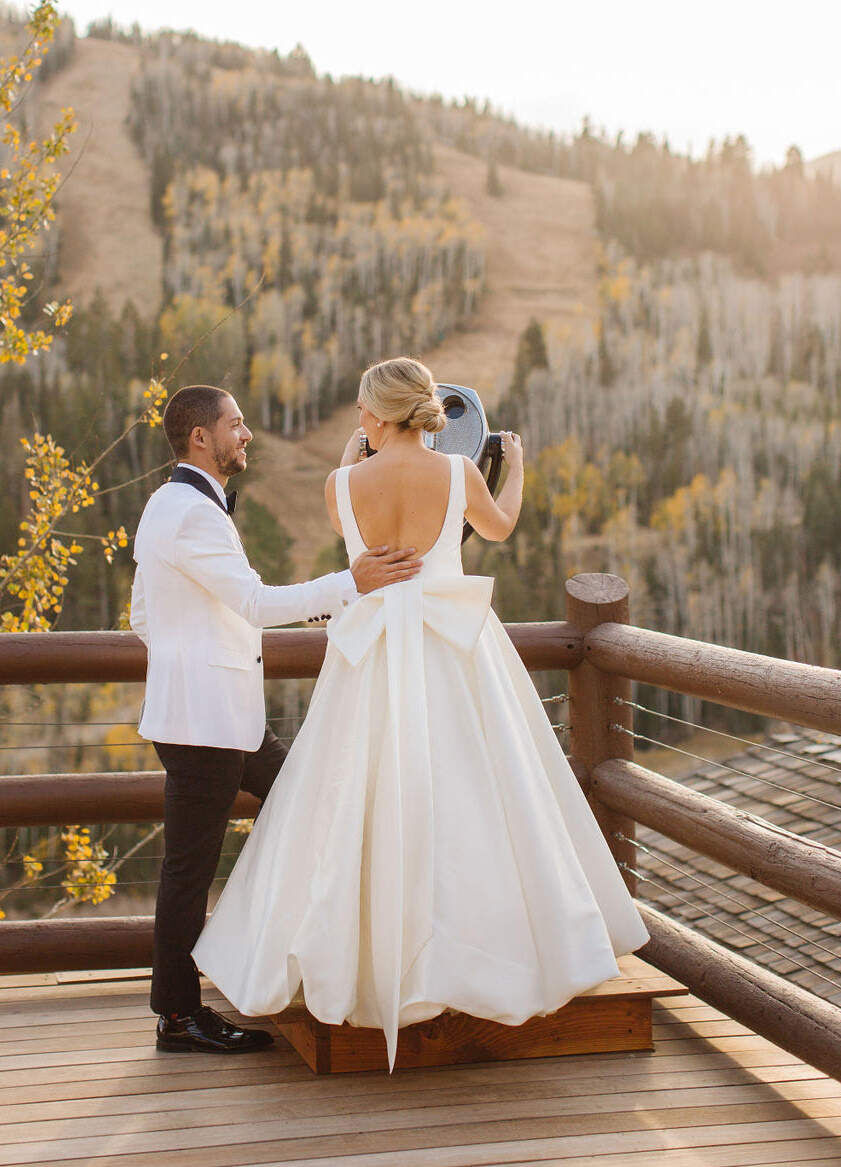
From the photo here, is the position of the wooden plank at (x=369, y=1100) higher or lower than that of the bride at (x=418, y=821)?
lower

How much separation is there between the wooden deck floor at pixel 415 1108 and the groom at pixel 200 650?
0.23 m

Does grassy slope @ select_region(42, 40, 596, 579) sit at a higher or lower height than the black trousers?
higher

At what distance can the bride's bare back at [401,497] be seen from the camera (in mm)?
2816

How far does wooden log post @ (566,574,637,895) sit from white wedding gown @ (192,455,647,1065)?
898 millimetres

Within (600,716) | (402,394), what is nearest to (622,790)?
(600,716)

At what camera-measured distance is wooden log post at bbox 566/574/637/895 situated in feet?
12.7

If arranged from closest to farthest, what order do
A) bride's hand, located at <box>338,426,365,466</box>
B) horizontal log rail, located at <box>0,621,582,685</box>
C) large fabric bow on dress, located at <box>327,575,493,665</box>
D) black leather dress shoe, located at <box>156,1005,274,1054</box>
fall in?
large fabric bow on dress, located at <box>327,575,493,665</box>
black leather dress shoe, located at <box>156,1005,274,1054</box>
bride's hand, located at <box>338,426,365,466</box>
horizontal log rail, located at <box>0,621,582,685</box>

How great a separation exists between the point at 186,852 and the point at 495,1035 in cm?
86

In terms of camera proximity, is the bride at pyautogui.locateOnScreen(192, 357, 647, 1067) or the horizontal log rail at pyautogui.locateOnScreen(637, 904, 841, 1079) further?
the horizontal log rail at pyautogui.locateOnScreen(637, 904, 841, 1079)

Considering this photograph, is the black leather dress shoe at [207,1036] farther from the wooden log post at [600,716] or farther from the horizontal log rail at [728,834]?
the wooden log post at [600,716]

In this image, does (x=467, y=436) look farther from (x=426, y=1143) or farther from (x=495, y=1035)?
(x=426, y=1143)

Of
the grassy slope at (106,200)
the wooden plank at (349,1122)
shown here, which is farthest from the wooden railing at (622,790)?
the grassy slope at (106,200)

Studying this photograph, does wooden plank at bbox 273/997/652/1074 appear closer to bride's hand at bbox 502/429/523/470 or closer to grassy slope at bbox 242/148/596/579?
bride's hand at bbox 502/429/523/470

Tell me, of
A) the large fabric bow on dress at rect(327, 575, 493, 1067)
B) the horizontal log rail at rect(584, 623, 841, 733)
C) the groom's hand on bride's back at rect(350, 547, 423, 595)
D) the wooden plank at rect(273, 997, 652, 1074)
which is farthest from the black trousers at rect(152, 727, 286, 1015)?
the horizontal log rail at rect(584, 623, 841, 733)
